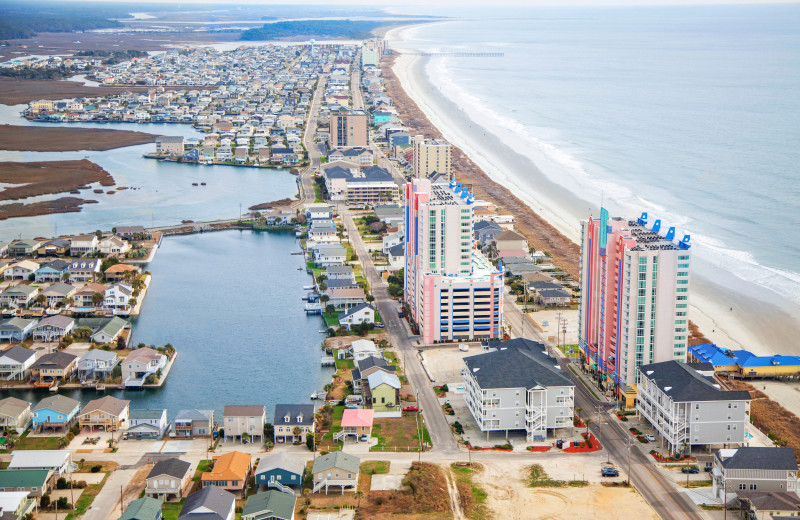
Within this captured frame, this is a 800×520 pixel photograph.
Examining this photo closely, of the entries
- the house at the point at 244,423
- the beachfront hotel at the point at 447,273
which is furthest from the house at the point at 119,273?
the house at the point at 244,423

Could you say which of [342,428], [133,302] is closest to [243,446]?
[342,428]

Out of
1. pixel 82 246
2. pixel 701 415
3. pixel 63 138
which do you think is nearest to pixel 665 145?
pixel 82 246

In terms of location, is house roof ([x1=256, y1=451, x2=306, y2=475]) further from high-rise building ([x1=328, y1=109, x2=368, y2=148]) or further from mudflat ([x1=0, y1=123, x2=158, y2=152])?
mudflat ([x1=0, y1=123, x2=158, y2=152])

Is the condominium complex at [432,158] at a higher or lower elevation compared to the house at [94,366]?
higher

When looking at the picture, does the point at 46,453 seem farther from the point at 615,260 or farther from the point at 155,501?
the point at 615,260

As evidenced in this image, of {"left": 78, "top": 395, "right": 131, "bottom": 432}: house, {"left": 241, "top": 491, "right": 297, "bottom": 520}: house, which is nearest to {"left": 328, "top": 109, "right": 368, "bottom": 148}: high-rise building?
{"left": 78, "top": 395, "right": 131, "bottom": 432}: house

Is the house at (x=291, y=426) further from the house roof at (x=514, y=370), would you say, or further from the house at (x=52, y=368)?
the house at (x=52, y=368)
